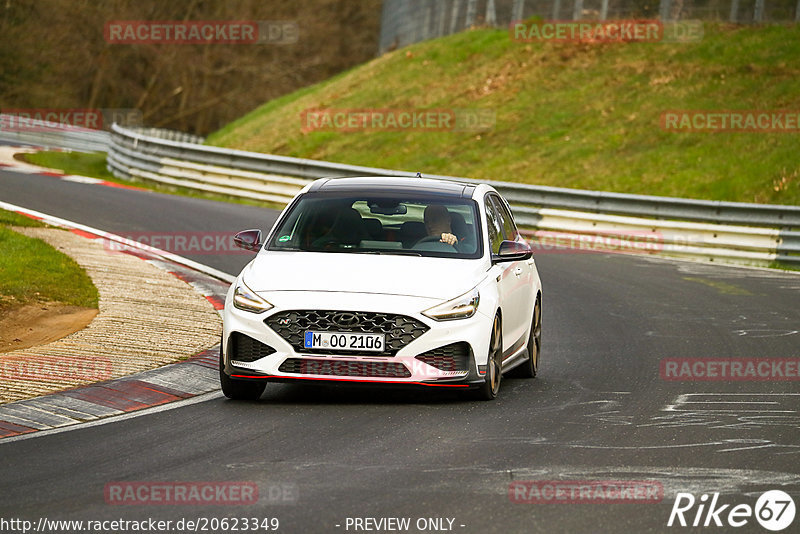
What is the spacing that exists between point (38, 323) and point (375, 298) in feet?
15.3

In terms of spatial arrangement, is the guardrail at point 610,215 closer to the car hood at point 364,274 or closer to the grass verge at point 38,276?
the grass verge at point 38,276

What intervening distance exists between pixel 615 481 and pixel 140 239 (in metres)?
13.5

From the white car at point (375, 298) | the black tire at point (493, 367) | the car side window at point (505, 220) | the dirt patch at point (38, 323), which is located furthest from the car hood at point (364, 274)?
the dirt patch at point (38, 323)

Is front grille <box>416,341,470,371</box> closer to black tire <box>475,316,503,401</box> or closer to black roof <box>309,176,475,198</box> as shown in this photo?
black tire <box>475,316,503,401</box>

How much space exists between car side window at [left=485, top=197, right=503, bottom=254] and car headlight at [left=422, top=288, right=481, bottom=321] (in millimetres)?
990

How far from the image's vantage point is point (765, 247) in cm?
2144

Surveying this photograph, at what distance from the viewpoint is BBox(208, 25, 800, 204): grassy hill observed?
93.3ft

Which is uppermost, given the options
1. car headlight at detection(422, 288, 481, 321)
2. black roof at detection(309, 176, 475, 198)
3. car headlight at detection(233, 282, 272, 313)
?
black roof at detection(309, 176, 475, 198)

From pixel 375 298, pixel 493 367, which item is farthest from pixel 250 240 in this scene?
pixel 493 367

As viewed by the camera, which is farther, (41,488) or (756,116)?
(756,116)

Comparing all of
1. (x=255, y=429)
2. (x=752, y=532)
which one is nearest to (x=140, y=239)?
(x=255, y=429)

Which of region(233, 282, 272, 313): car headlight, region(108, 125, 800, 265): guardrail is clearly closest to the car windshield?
region(233, 282, 272, 313): car headlight

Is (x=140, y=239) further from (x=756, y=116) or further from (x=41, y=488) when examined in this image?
(x=756, y=116)

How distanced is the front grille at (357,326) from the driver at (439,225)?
49.8 inches
